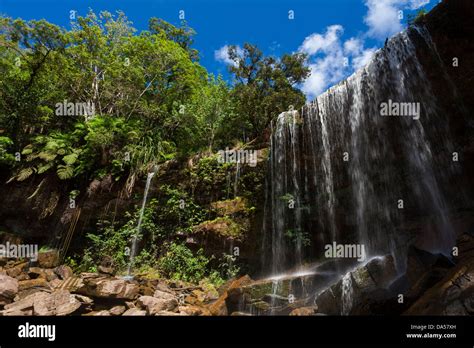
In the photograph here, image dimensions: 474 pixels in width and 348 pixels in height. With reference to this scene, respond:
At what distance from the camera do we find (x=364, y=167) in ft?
35.4

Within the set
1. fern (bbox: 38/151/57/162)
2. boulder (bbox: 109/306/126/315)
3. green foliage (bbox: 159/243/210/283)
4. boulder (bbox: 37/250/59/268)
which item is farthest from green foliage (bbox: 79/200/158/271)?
boulder (bbox: 109/306/126/315)

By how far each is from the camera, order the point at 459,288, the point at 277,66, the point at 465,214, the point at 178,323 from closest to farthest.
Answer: the point at 178,323
the point at 459,288
the point at 465,214
the point at 277,66

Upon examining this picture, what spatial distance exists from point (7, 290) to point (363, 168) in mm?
11544

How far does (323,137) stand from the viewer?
11.2 meters

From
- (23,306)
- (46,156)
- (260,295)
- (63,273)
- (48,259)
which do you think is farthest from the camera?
(46,156)

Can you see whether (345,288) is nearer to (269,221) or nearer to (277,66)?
(269,221)

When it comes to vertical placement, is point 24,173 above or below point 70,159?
below

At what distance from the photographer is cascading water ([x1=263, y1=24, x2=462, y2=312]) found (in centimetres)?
991

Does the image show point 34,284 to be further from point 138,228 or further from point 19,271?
point 138,228

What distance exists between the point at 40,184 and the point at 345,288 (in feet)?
45.8

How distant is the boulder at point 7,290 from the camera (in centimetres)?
745

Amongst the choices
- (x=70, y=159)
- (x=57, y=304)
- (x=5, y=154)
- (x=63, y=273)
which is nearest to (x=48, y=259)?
(x=63, y=273)

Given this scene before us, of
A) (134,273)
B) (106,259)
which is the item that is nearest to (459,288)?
(134,273)

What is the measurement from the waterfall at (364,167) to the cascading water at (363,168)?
3 centimetres
